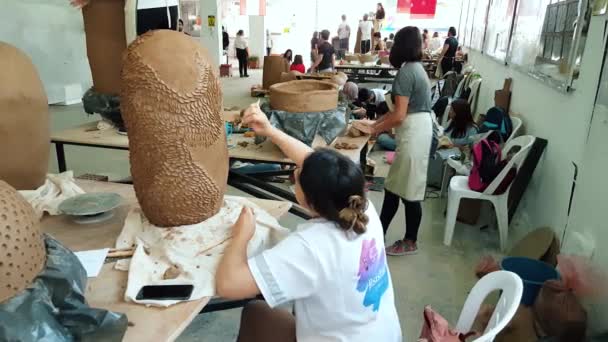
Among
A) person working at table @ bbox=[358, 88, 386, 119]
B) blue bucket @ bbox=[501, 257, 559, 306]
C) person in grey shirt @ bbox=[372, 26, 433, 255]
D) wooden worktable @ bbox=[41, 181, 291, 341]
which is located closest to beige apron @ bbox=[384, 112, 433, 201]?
person in grey shirt @ bbox=[372, 26, 433, 255]

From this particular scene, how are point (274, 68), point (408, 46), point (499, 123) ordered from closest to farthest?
1. point (408, 46)
2. point (499, 123)
3. point (274, 68)

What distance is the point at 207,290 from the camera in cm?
118

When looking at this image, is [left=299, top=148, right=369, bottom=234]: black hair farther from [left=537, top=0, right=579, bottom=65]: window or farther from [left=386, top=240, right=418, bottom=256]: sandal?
[left=537, top=0, right=579, bottom=65]: window

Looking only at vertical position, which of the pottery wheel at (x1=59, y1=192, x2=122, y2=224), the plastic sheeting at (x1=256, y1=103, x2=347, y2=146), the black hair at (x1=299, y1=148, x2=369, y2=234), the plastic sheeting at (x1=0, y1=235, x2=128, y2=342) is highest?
the black hair at (x1=299, y1=148, x2=369, y2=234)

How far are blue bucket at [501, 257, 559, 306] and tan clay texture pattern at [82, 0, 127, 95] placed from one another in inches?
87.3

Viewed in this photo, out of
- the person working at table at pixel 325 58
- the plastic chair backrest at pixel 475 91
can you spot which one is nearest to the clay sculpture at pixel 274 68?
the person working at table at pixel 325 58

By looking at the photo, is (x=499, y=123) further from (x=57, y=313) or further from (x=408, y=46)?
(x=57, y=313)

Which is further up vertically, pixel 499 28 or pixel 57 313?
pixel 499 28

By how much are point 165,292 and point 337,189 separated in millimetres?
527

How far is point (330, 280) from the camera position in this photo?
3.41 feet

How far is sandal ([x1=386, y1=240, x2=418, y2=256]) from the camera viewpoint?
2779 mm

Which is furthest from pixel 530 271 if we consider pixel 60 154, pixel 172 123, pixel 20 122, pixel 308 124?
pixel 60 154

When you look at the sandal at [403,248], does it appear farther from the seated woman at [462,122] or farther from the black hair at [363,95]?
the black hair at [363,95]

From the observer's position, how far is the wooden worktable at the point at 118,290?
1044 mm
